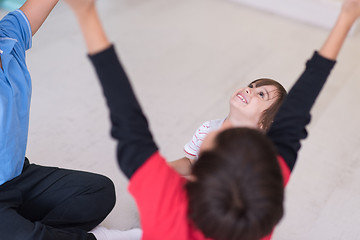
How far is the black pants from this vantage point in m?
1.08

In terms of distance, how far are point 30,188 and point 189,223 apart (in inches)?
22.8

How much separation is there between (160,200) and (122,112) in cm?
15

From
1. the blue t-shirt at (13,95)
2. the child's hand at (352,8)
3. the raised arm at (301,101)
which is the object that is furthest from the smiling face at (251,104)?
the blue t-shirt at (13,95)

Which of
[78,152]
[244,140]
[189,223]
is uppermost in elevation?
[244,140]

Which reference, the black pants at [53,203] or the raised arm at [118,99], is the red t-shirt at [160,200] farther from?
the black pants at [53,203]

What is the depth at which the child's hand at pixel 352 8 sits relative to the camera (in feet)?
2.62

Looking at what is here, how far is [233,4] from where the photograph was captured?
3.14 meters

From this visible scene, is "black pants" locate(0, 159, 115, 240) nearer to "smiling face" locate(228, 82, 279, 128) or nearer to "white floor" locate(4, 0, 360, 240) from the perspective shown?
"white floor" locate(4, 0, 360, 240)

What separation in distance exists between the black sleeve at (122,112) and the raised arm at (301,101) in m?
0.27

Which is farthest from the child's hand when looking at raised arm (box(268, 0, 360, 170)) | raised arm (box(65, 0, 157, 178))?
raised arm (box(65, 0, 157, 178))

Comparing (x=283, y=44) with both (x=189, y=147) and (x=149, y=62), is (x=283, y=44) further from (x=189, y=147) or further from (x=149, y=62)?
(x=189, y=147)

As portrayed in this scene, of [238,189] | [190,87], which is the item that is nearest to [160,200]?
[238,189]

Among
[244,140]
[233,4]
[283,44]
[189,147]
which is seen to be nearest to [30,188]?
[189,147]

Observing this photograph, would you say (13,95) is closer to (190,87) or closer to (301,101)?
(301,101)
